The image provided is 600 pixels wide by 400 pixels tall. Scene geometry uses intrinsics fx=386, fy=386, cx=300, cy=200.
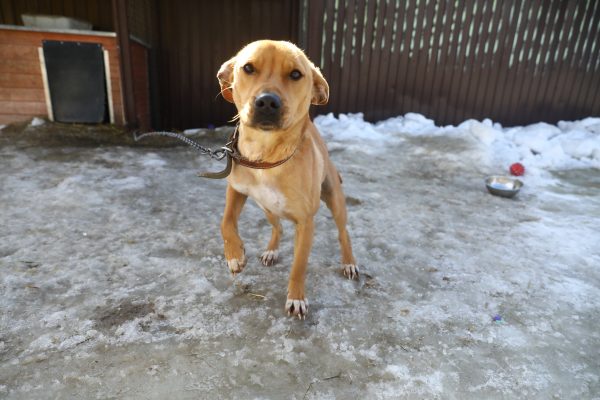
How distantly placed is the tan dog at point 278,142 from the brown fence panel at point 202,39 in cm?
523

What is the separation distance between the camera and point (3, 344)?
1.97 metres

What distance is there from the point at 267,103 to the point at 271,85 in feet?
0.47

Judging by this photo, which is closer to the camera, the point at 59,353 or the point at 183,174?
the point at 59,353

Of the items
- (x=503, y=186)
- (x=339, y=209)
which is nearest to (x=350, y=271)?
(x=339, y=209)

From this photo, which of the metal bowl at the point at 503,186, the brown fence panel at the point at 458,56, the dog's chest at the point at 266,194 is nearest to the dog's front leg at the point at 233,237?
the dog's chest at the point at 266,194

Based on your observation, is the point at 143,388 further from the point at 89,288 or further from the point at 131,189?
the point at 131,189

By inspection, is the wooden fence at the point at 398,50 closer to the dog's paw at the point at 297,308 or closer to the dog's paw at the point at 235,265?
the dog's paw at the point at 235,265

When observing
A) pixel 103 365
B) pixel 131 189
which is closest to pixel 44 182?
pixel 131 189

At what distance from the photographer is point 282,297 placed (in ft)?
8.33

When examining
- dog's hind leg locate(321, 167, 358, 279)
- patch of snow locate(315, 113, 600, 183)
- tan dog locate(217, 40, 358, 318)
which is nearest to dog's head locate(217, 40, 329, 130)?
tan dog locate(217, 40, 358, 318)

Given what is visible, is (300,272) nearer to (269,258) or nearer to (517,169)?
(269,258)

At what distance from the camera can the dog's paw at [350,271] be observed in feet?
9.28

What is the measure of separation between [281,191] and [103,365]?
1.25 metres

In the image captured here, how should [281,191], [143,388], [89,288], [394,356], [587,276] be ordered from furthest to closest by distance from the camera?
[587,276]
[89,288]
[281,191]
[394,356]
[143,388]
